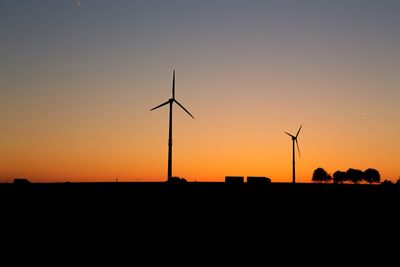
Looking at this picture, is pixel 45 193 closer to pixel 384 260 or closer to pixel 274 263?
pixel 274 263

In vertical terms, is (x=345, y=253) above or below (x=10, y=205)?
below

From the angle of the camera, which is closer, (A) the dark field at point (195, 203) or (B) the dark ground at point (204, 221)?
(B) the dark ground at point (204, 221)

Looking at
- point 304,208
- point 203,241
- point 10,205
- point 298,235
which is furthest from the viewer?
point 304,208

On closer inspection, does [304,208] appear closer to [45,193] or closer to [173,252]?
[173,252]

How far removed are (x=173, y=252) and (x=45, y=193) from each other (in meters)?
26.8

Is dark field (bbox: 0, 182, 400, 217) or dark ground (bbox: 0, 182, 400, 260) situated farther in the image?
dark field (bbox: 0, 182, 400, 217)

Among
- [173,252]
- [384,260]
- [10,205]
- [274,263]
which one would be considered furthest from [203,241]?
[10,205]

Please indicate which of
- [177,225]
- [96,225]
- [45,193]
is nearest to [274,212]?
[177,225]

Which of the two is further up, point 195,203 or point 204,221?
point 195,203

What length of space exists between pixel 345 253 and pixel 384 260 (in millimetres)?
3807

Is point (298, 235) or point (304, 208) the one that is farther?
point (304, 208)

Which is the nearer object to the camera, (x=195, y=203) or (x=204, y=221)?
(x=204, y=221)

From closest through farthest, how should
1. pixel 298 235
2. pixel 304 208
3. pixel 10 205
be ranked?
pixel 298 235, pixel 10 205, pixel 304 208

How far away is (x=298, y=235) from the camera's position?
51062 mm
